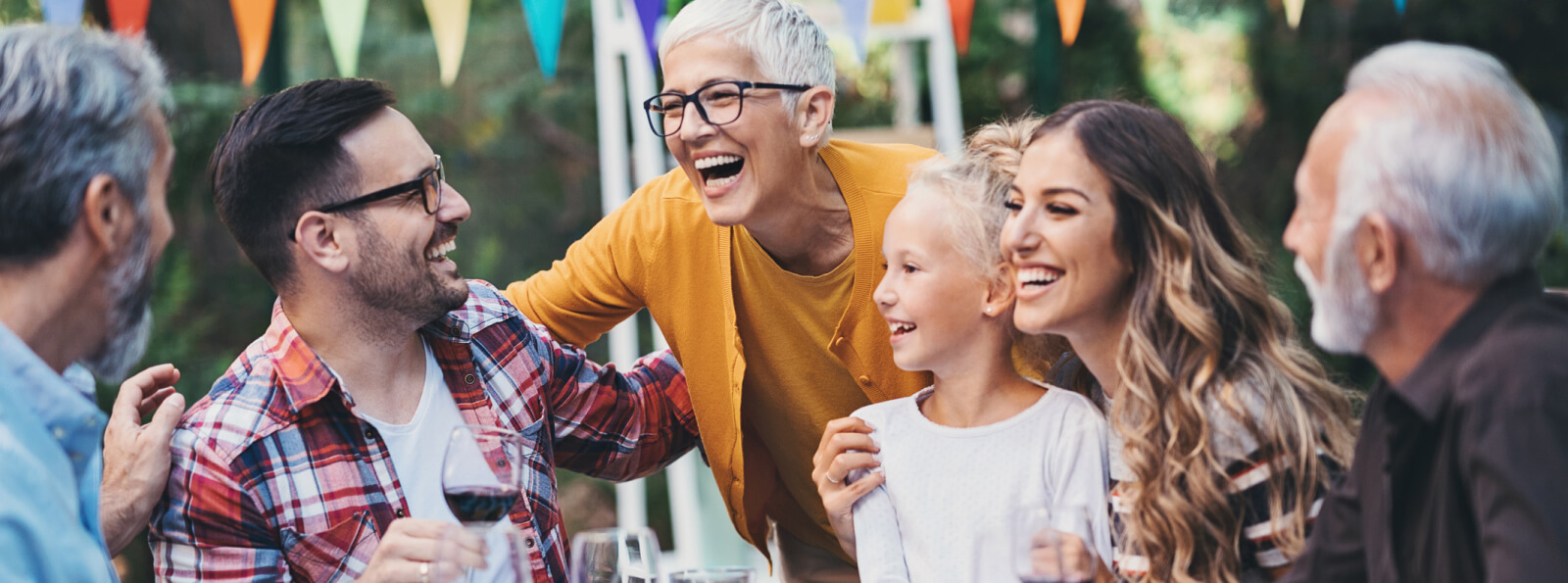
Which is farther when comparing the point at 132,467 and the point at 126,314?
the point at 132,467

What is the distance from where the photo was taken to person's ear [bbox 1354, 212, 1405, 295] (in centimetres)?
128

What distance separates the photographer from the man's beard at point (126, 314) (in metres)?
1.46

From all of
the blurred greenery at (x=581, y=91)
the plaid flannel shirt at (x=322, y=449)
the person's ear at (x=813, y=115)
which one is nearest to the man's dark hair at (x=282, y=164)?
the plaid flannel shirt at (x=322, y=449)

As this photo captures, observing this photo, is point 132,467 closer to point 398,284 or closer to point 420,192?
point 398,284

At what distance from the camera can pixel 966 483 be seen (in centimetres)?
193

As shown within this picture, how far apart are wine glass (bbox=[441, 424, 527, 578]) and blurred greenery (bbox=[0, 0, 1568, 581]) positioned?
3.72 m

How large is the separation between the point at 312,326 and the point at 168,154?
0.59 metres

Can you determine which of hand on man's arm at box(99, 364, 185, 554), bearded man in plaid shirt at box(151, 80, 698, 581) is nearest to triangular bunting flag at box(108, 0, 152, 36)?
bearded man in plaid shirt at box(151, 80, 698, 581)

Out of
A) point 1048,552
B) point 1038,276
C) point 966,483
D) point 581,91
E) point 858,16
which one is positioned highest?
point 858,16

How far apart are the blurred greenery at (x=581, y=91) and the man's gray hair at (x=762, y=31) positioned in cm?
290

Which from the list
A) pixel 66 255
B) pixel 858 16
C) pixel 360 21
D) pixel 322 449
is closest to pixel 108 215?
pixel 66 255

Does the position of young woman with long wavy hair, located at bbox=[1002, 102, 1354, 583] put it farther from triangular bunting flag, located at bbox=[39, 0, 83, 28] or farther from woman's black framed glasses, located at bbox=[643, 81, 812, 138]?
triangular bunting flag, located at bbox=[39, 0, 83, 28]

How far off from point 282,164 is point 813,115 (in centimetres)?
93

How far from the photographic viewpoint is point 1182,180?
1806 mm
